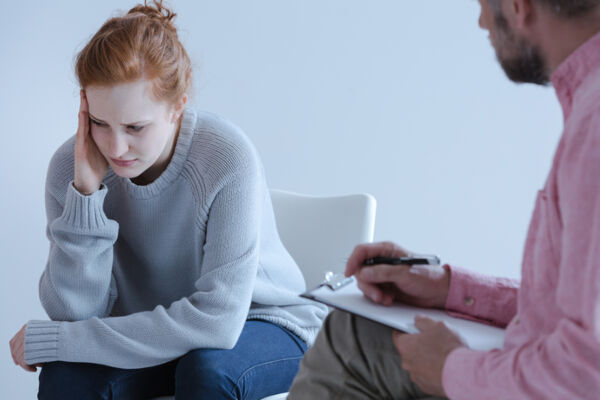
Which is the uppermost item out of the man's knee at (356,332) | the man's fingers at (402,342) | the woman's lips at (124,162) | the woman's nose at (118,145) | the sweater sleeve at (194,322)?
the woman's nose at (118,145)

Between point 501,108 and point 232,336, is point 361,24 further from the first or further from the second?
point 232,336

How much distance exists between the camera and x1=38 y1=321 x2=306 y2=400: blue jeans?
1.18m

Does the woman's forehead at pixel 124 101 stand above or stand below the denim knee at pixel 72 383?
above

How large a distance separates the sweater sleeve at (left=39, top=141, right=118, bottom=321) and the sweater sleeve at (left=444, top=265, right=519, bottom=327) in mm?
749

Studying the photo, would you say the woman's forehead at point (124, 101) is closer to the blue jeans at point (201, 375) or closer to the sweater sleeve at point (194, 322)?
the sweater sleeve at point (194, 322)

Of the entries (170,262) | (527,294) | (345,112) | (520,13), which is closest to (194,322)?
(170,262)

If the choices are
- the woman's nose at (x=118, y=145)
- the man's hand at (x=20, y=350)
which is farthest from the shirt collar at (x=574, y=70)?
the man's hand at (x=20, y=350)

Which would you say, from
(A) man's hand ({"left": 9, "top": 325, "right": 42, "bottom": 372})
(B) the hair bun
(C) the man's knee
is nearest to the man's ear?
(C) the man's knee

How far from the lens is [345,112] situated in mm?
2406

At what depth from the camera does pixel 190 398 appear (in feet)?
3.84

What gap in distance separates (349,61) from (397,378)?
5.44 ft

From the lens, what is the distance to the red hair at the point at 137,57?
125 cm

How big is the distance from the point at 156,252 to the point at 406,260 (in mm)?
671

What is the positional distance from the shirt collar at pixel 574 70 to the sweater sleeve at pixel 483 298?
300 mm
